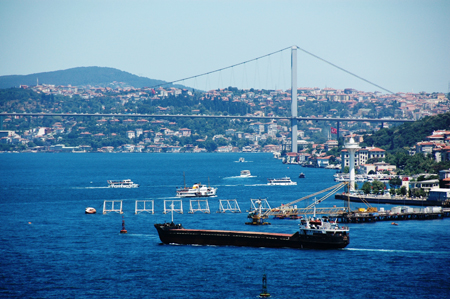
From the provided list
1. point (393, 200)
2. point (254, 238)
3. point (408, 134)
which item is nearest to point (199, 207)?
point (393, 200)

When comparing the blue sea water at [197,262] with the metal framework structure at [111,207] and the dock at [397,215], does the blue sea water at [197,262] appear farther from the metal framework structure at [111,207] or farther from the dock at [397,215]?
the dock at [397,215]

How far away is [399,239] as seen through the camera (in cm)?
2652

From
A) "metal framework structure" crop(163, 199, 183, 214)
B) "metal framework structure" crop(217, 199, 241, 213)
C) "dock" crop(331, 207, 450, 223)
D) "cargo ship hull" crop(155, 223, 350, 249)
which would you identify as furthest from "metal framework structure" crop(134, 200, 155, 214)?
"dock" crop(331, 207, 450, 223)

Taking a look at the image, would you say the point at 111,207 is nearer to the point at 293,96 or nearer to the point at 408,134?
the point at 408,134

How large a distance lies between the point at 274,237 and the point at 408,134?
5531cm

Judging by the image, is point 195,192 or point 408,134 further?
point 408,134

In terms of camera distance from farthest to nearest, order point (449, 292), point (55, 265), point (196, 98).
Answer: point (196, 98), point (55, 265), point (449, 292)

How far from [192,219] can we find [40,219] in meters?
7.24

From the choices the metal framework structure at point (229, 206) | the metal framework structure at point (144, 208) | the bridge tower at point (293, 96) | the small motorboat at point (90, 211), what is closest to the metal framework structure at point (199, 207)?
the metal framework structure at point (229, 206)

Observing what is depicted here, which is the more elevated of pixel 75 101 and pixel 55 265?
pixel 75 101

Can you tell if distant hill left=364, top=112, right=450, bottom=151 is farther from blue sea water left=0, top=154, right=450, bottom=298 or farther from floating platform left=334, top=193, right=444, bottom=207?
blue sea water left=0, top=154, right=450, bottom=298

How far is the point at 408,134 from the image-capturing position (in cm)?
7675

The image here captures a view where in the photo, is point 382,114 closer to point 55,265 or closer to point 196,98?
point 196,98

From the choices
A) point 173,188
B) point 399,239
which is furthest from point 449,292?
point 173,188
